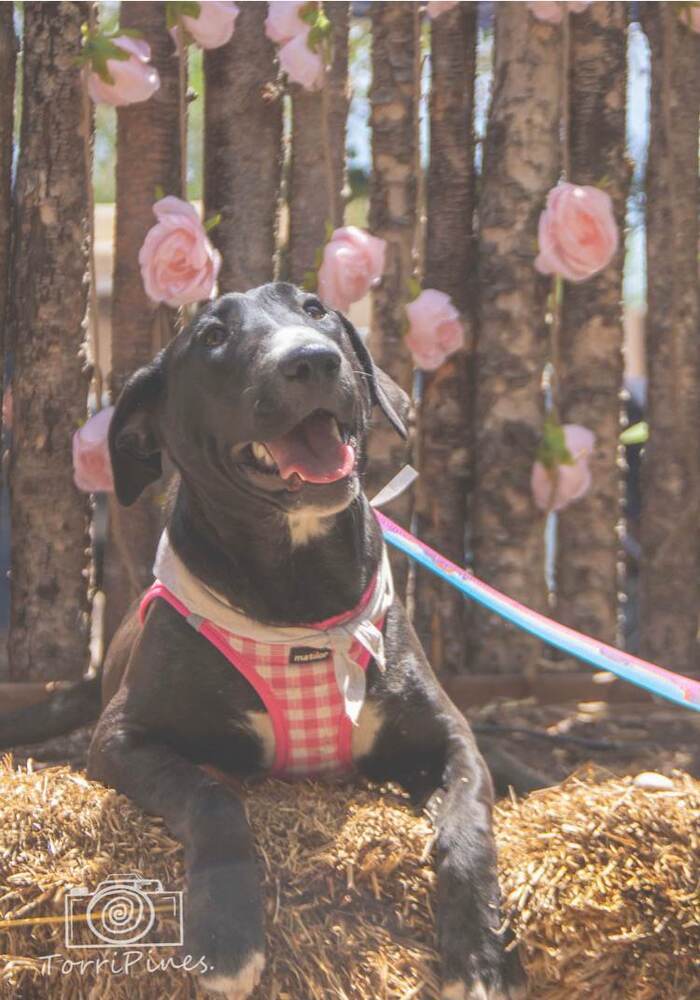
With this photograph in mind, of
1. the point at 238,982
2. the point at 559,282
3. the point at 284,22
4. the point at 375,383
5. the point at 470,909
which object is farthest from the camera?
the point at 559,282

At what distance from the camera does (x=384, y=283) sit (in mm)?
4168

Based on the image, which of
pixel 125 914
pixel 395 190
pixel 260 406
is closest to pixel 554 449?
pixel 395 190

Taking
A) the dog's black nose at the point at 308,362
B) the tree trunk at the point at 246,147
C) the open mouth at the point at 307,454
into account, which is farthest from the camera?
the tree trunk at the point at 246,147

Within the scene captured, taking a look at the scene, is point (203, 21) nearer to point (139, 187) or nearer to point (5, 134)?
point (139, 187)

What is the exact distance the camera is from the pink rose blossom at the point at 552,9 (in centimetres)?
401

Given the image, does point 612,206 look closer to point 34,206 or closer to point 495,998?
point 34,206

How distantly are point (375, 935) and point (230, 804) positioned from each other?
386 millimetres

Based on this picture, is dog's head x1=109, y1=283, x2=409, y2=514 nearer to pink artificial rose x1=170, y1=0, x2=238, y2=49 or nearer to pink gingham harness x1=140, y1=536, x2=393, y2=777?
pink gingham harness x1=140, y1=536, x2=393, y2=777

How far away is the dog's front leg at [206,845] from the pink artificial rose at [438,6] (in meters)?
2.72

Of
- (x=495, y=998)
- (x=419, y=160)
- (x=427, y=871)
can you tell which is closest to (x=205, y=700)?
(x=427, y=871)

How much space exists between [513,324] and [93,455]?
5.04 feet

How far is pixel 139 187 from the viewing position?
13.3ft

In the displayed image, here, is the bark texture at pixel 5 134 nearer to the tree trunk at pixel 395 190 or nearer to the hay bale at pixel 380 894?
the tree trunk at pixel 395 190

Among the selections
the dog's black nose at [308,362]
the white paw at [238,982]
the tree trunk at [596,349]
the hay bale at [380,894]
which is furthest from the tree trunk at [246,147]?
the white paw at [238,982]
